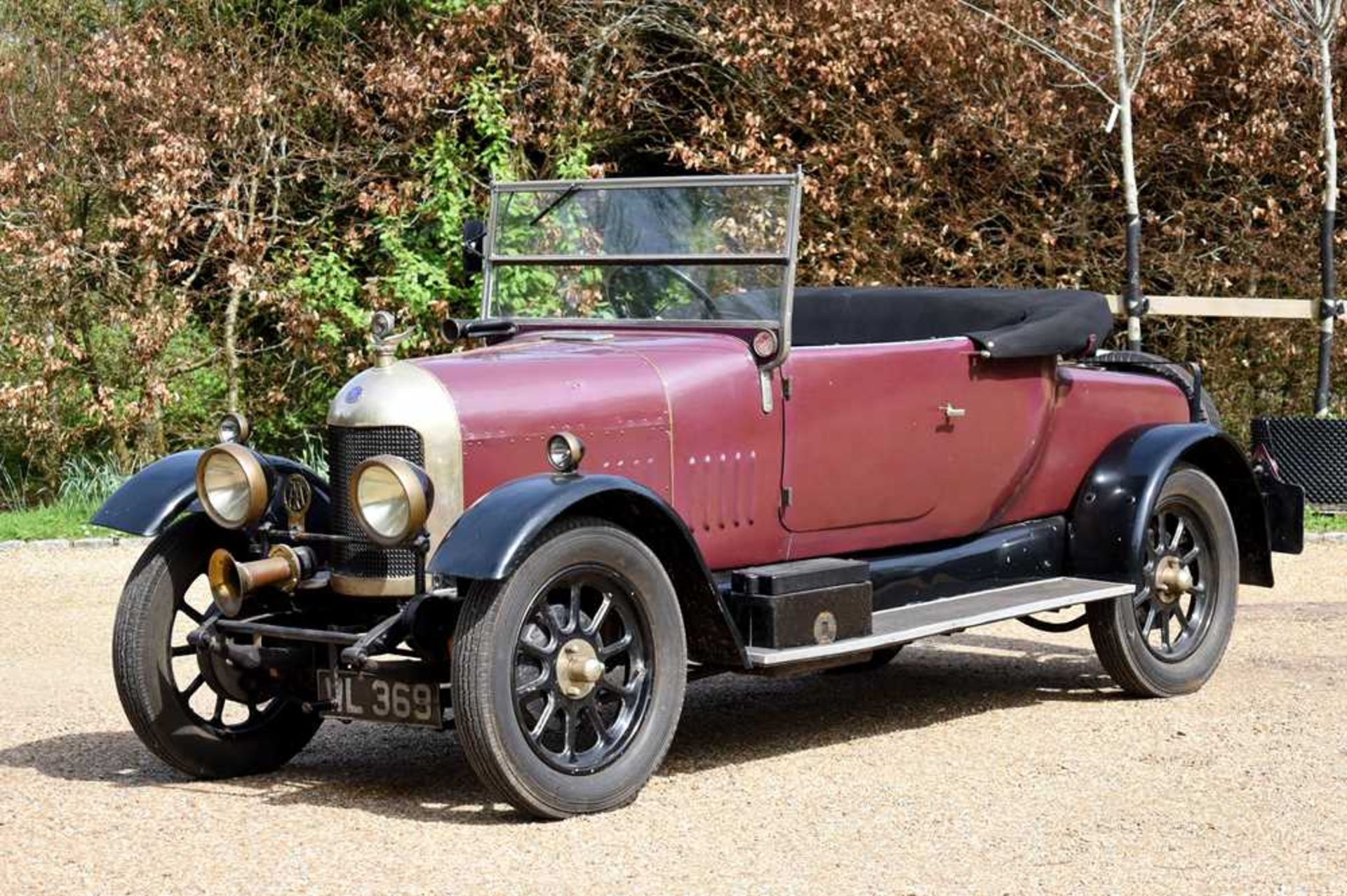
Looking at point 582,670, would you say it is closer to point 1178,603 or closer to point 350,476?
point 350,476

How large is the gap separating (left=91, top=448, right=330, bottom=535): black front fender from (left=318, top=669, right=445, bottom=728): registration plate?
0.78 m

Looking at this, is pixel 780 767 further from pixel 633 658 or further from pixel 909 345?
pixel 909 345

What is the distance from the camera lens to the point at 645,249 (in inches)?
262

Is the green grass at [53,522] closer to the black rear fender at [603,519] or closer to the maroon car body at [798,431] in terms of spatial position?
the maroon car body at [798,431]

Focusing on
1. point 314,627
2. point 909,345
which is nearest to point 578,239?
point 909,345

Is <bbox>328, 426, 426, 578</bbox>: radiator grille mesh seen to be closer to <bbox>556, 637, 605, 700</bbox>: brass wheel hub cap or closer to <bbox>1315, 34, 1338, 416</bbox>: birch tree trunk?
<bbox>556, 637, 605, 700</bbox>: brass wheel hub cap

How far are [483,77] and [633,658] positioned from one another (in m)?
9.55

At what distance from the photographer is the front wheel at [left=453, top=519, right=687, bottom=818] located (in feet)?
17.1

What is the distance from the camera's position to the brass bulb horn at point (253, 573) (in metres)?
5.68

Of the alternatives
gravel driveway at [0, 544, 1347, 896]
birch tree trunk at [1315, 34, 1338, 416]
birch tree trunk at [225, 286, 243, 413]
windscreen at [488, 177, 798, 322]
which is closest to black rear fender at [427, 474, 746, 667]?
gravel driveway at [0, 544, 1347, 896]

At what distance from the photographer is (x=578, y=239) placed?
6.84m

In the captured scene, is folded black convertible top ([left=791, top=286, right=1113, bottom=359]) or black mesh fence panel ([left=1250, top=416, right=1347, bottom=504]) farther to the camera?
black mesh fence panel ([left=1250, top=416, right=1347, bottom=504])

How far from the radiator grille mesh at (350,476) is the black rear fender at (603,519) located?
0.93 feet

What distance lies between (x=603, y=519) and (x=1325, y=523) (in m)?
7.96
